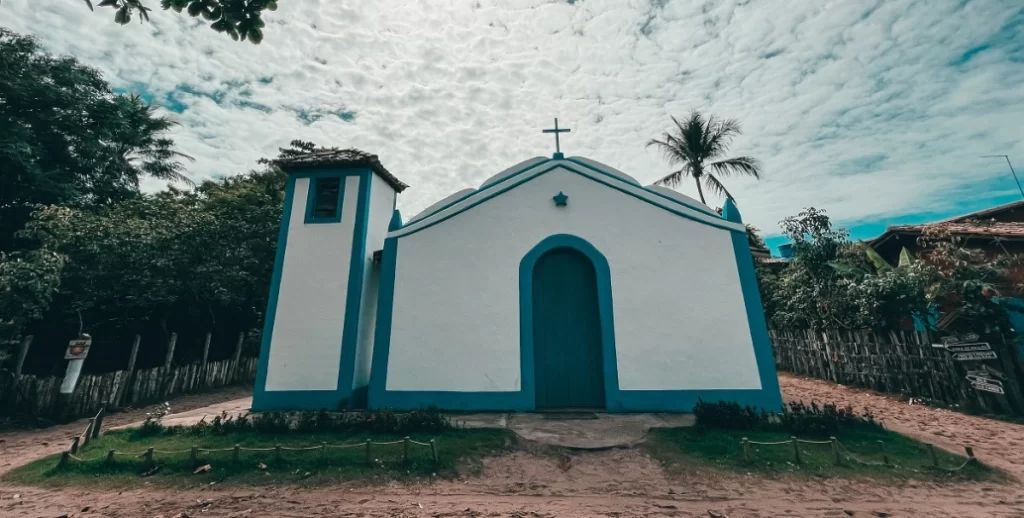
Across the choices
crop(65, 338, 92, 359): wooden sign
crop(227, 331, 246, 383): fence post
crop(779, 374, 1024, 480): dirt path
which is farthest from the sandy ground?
crop(227, 331, 246, 383): fence post

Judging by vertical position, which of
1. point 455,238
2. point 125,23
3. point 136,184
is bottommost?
point 455,238

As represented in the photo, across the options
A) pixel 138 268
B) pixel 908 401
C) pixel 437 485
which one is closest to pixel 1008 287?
pixel 908 401

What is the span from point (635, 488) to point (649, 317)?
3.81m

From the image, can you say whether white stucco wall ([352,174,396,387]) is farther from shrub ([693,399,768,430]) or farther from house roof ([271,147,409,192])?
shrub ([693,399,768,430])

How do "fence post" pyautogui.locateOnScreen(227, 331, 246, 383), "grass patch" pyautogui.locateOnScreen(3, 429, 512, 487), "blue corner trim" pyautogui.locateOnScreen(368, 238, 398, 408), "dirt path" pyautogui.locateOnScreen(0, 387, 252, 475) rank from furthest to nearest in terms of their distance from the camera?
"fence post" pyautogui.locateOnScreen(227, 331, 246, 383), "blue corner trim" pyautogui.locateOnScreen(368, 238, 398, 408), "dirt path" pyautogui.locateOnScreen(0, 387, 252, 475), "grass patch" pyautogui.locateOnScreen(3, 429, 512, 487)

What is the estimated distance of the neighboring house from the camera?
10328 mm

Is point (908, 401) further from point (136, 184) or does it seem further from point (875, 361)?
point (136, 184)

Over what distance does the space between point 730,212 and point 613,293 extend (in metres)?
2.94

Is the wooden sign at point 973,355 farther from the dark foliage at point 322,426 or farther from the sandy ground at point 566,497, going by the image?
the dark foliage at point 322,426

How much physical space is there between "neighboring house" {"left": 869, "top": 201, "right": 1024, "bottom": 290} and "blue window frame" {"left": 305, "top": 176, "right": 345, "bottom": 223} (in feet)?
44.9

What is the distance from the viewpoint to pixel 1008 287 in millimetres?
10102

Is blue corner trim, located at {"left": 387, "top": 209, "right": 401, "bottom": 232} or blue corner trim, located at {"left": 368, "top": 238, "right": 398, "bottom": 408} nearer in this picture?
blue corner trim, located at {"left": 368, "top": 238, "right": 398, "bottom": 408}

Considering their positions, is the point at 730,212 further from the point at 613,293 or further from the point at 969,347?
the point at 969,347

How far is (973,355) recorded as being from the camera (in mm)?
7684
